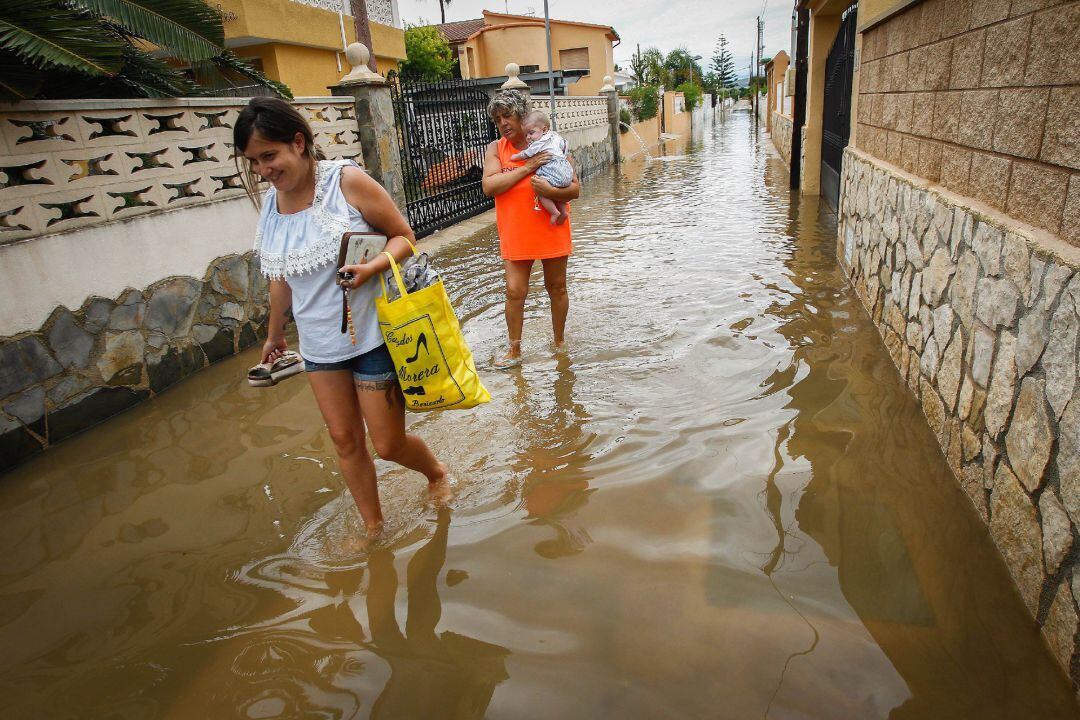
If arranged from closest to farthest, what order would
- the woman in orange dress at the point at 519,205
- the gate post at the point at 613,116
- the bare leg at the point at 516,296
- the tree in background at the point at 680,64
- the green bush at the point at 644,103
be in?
the woman in orange dress at the point at 519,205
the bare leg at the point at 516,296
the gate post at the point at 613,116
the green bush at the point at 644,103
the tree in background at the point at 680,64

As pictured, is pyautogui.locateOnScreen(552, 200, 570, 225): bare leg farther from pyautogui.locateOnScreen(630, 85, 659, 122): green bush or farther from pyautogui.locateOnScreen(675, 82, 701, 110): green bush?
pyautogui.locateOnScreen(675, 82, 701, 110): green bush

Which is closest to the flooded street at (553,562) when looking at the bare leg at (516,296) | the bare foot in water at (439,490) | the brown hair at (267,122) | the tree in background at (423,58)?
the bare foot in water at (439,490)

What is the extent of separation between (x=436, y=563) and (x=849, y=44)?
840 centimetres

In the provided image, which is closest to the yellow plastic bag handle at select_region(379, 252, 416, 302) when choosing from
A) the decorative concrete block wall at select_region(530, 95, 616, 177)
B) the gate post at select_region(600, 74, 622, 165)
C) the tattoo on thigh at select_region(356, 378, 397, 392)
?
the tattoo on thigh at select_region(356, 378, 397, 392)

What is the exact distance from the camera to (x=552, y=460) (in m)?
3.54

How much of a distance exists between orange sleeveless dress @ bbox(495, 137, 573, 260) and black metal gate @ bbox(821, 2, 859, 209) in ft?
15.6

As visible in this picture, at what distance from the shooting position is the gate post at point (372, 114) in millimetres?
8320

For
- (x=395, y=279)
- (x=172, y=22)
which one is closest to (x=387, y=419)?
(x=395, y=279)

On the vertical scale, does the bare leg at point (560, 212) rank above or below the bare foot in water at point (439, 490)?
above

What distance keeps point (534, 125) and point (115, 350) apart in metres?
3.16

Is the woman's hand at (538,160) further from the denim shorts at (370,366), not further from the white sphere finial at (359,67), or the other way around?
the white sphere finial at (359,67)

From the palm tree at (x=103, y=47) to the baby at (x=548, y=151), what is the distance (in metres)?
2.72

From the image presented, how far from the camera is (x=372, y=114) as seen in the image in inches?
332

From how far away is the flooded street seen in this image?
209 cm
